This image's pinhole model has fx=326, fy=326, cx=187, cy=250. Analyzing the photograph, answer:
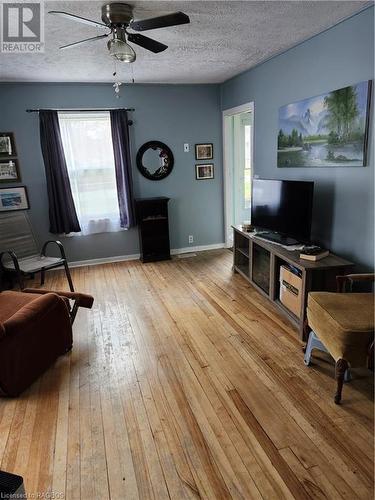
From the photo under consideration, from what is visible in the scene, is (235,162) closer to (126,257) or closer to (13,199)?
(126,257)

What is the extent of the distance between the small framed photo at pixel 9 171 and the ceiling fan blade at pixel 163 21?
2.83 m

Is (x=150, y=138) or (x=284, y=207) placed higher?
(x=150, y=138)

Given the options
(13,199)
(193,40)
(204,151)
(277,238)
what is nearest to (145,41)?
(193,40)

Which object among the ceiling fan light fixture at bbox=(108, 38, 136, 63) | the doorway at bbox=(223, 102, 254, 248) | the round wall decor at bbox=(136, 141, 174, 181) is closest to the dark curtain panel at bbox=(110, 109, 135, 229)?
the round wall decor at bbox=(136, 141, 174, 181)

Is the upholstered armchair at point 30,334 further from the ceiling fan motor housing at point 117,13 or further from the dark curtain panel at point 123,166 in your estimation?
the dark curtain panel at point 123,166

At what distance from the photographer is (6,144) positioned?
4.09 meters

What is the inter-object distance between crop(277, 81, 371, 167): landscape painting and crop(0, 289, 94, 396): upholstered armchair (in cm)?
236

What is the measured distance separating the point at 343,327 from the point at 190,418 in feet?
3.37

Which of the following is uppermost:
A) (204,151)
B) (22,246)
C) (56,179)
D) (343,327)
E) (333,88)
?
(333,88)

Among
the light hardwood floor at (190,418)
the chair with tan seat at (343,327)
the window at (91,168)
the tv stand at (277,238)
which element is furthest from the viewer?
the window at (91,168)

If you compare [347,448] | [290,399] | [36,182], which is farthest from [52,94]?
[347,448]

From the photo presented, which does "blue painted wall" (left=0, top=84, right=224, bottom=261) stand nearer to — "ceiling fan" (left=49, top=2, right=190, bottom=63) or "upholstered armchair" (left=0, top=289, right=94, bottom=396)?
"upholstered armchair" (left=0, top=289, right=94, bottom=396)

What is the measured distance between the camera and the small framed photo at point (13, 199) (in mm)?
4168

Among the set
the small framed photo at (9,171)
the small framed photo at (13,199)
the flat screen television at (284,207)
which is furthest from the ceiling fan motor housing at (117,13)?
the small framed photo at (13,199)
